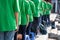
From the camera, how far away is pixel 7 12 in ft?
10.5

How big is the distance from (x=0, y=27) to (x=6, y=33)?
0.38 feet

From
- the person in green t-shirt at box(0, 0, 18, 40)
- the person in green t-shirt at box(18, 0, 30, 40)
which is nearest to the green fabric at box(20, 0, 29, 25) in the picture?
the person in green t-shirt at box(18, 0, 30, 40)

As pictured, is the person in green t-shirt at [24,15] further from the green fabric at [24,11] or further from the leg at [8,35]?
the leg at [8,35]

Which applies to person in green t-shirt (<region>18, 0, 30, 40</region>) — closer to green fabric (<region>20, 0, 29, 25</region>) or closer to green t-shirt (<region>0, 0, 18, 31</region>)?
green fabric (<region>20, 0, 29, 25</region>)

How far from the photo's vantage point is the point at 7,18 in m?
3.21

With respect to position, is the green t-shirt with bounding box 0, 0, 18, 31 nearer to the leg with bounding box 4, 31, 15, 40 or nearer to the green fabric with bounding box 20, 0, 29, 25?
the leg with bounding box 4, 31, 15, 40

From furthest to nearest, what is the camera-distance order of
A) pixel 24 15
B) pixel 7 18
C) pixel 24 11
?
1. pixel 24 15
2. pixel 24 11
3. pixel 7 18

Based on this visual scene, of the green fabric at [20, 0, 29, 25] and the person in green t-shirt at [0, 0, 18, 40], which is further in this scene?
the green fabric at [20, 0, 29, 25]

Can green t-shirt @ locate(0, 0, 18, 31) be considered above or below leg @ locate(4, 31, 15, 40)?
above

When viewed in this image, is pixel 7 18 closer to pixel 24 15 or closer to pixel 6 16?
pixel 6 16

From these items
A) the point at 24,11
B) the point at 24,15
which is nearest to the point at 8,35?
the point at 24,11

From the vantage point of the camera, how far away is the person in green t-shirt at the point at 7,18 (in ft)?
10.5

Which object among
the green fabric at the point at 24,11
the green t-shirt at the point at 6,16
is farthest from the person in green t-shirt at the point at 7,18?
the green fabric at the point at 24,11

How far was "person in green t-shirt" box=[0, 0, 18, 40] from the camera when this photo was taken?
3.21 meters
